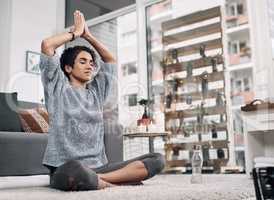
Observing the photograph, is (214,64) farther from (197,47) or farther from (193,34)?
(193,34)

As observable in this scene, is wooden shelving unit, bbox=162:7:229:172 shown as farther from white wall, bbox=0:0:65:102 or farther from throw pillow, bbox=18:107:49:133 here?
throw pillow, bbox=18:107:49:133

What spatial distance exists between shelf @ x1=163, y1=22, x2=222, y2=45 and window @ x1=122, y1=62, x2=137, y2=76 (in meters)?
0.57

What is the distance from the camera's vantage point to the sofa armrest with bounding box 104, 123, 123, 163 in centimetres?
249

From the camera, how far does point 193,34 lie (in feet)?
15.9

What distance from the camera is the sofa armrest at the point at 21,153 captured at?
2324 millimetres

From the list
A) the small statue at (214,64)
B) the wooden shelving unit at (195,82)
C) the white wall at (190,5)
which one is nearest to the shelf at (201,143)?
the wooden shelving unit at (195,82)

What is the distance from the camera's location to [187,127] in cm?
470

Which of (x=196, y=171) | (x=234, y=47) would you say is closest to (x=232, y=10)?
(x=234, y=47)

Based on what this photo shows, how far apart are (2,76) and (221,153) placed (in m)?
3.06

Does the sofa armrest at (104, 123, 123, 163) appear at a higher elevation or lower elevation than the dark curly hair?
lower

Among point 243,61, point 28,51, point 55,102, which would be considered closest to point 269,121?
point 243,61

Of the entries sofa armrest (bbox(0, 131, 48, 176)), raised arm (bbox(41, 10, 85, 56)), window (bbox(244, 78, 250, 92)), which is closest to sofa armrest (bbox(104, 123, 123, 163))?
sofa armrest (bbox(0, 131, 48, 176))

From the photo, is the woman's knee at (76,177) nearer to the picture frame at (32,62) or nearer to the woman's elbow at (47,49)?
the woman's elbow at (47,49)

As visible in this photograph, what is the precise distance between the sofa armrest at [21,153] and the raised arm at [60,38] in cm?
83
